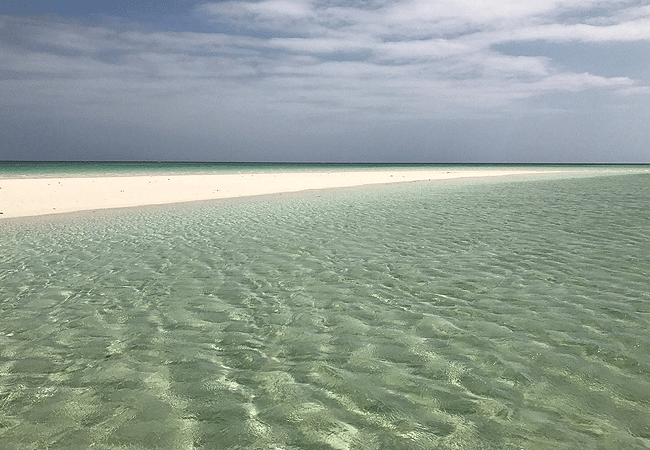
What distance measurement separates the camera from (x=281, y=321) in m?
6.22

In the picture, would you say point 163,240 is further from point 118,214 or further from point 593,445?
A: point 593,445

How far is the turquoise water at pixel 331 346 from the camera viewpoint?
12.1 ft

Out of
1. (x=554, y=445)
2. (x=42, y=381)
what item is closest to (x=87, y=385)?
(x=42, y=381)

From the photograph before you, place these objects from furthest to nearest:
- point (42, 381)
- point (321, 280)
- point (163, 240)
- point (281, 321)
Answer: point (163, 240), point (321, 280), point (281, 321), point (42, 381)

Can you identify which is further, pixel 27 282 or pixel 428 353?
pixel 27 282

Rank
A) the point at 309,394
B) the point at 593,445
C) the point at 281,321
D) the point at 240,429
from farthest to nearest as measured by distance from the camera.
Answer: the point at 281,321, the point at 309,394, the point at 240,429, the point at 593,445

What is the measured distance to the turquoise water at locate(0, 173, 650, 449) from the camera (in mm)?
3701

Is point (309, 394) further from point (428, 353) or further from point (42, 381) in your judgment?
point (42, 381)

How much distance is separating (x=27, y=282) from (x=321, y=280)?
17.0ft

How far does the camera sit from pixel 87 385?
4496mm

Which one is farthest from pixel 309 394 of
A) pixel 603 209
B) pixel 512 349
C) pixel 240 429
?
pixel 603 209

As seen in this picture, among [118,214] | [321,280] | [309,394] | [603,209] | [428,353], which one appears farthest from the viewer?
[118,214]

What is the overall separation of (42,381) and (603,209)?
18.4m

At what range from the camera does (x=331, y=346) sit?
536 cm
